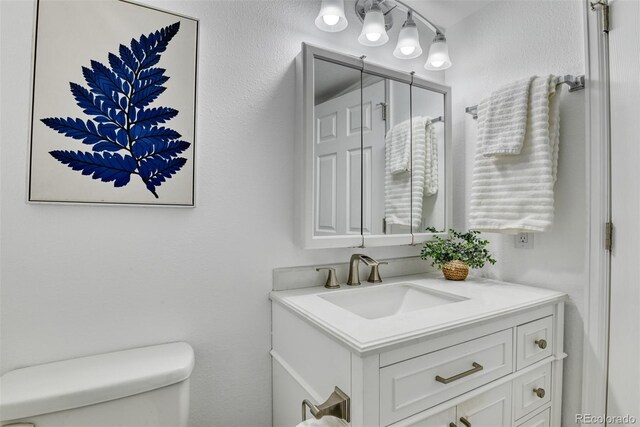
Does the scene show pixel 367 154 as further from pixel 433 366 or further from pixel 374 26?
pixel 433 366

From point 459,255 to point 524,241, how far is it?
0.92 ft

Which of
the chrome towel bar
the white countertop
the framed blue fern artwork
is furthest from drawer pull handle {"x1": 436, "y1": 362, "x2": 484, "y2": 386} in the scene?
the chrome towel bar

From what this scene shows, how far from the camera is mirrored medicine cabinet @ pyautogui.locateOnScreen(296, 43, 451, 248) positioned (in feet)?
4.19

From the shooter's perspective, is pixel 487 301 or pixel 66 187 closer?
pixel 66 187

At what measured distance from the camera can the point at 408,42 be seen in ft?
4.73

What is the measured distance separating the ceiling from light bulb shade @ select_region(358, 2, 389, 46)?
0.32 metres

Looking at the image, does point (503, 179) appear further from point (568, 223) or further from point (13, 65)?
point (13, 65)

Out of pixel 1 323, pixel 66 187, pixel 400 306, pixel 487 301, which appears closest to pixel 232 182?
pixel 66 187

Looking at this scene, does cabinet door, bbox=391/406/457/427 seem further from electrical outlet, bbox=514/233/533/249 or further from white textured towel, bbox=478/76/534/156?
white textured towel, bbox=478/76/534/156

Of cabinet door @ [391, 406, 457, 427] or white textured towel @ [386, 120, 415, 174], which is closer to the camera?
cabinet door @ [391, 406, 457, 427]

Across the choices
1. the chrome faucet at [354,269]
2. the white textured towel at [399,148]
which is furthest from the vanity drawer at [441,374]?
the white textured towel at [399,148]

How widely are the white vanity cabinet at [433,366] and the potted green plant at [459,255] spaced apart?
0.52 feet

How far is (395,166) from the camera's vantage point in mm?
1476

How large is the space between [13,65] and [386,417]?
1411 mm
